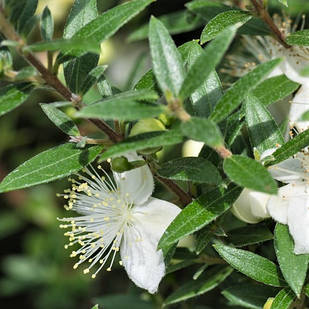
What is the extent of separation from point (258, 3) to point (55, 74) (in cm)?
55

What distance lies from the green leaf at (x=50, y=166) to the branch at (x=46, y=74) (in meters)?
0.05

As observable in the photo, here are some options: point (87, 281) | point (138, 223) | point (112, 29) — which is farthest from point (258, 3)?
point (87, 281)

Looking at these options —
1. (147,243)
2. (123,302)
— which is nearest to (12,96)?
(147,243)

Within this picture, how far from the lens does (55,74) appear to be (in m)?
1.18

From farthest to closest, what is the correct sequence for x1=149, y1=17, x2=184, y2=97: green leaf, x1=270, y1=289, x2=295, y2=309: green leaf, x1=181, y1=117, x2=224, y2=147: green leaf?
x1=270, y1=289, x2=295, y2=309: green leaf → x1=149, y1=17, x2=184, y2=97: green leaf → x1=181, y1=117, x2=224, y2=147: green leaf

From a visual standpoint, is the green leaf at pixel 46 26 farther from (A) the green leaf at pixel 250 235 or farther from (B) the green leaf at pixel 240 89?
(A) the green leaf at pixel 250 235

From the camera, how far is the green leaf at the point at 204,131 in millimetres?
1047

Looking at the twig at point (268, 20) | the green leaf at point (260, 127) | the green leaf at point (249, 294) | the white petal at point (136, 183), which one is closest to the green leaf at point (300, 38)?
the twig at point (268, 20)

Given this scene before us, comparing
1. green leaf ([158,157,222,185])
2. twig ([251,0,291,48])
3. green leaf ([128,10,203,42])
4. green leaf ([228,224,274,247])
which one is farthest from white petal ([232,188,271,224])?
green leaf ([128,10,203,42])

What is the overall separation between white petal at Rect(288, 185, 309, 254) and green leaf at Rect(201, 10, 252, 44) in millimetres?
392

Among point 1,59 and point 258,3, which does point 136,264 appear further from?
point 258,3

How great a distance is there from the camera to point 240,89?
1146 millimetres

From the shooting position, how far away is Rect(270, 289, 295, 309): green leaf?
130cm

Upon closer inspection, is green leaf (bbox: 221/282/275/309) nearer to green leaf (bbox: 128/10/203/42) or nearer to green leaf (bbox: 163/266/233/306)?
green leaf (bbox: 163/266/233/306)
